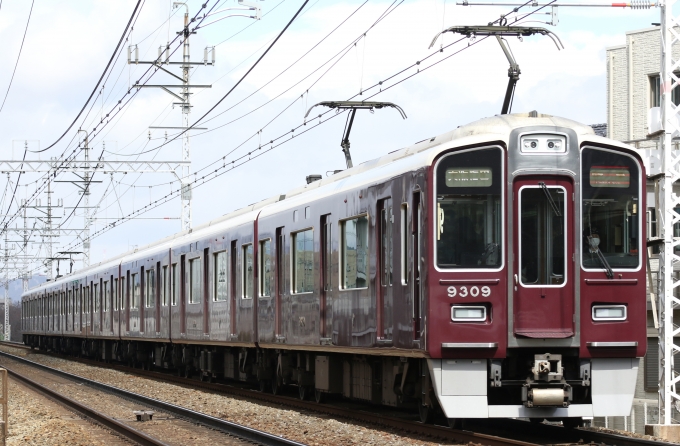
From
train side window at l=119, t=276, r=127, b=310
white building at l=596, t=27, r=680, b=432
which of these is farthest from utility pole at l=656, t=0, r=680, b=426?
train side window at l=119, t=276, r=127, b=310

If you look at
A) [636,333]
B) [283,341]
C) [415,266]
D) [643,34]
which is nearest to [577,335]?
[636,333]

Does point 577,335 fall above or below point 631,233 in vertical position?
below

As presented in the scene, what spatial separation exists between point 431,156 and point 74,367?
23.0 meters

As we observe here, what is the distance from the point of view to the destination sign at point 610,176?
11.3m

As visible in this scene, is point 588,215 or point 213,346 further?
point 213,346

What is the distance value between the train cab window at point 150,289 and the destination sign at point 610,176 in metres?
16.4

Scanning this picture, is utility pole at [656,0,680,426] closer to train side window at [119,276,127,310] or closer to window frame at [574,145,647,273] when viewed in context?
window frame at [574,145,647,273]

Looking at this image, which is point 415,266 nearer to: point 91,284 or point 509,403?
point 509,403

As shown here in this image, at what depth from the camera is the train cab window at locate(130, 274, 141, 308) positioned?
28656mm

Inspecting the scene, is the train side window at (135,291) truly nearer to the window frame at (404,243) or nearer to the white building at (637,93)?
the white building at (637,93)

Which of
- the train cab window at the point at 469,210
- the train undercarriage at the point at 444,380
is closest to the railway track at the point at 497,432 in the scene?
the train undercarriage at the point at 444,380

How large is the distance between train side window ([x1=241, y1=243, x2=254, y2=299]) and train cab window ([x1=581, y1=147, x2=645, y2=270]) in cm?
791

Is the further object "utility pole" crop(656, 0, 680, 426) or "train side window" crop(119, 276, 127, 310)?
"train side window" crop(119, 276, 127, 310)

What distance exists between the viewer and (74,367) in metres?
32.2
